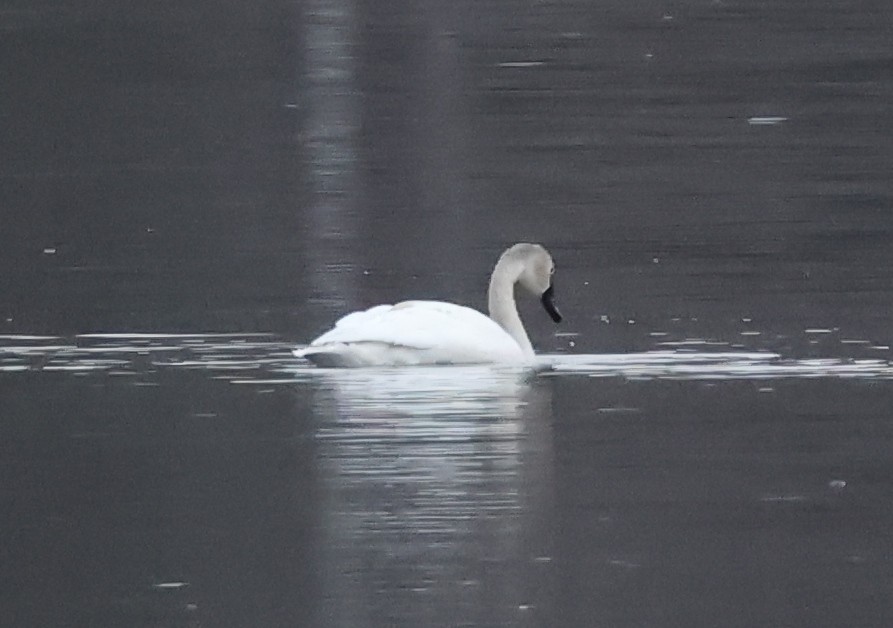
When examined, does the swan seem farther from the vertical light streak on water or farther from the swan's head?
the vertical light streak on water

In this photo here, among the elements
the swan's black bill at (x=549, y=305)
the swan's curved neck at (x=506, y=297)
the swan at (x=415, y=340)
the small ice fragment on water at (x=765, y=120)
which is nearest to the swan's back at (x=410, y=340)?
the swan at (x=415, y=340)

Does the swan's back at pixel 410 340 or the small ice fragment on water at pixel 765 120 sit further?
the small ice fragment on water at pixel 765 120

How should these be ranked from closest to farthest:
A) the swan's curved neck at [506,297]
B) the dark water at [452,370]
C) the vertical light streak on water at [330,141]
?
the dark water at [452,370] < the swan's curved neck at [506,297] < the vertical light streak on water at [330,141]

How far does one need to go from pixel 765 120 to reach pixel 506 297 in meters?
8.07

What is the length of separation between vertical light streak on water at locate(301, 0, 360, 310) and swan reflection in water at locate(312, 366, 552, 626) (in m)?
2.76

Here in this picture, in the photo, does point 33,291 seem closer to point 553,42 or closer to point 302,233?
point 302,233

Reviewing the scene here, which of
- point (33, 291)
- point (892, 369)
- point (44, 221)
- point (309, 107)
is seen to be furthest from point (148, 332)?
point (309, 107)

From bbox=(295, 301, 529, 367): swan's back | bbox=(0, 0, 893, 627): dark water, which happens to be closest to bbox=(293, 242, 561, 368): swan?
bbox=(295, 301, 529, 367): swan's back

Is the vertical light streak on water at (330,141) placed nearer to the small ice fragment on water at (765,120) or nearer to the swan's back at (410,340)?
the swan's back at (410,340)

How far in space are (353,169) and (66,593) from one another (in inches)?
439

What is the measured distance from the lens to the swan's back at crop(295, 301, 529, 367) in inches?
416

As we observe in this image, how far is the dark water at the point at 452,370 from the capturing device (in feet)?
22.9

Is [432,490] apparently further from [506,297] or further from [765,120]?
[765,120]

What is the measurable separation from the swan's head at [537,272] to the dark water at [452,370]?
17cm
